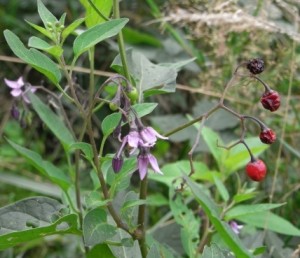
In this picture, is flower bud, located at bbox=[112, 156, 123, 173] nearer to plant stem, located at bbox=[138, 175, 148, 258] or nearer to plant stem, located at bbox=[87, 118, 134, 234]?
plant stem, located at bbox=[87, 118, 134, 234]

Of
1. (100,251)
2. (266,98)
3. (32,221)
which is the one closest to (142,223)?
(100,251)

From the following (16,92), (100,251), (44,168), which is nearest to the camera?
(100,251)

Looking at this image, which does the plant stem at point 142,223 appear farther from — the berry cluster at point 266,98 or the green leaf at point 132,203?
the berry cluster at point 266,98

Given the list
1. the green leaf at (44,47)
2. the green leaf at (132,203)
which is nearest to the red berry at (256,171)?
the green leaf at (132,203)

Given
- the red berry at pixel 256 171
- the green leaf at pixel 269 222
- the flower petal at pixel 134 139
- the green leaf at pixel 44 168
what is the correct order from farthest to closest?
the green leaf at pixel 269 222
the green leaf at pixel 44 168
the red berry at pixel 256 171
the flower petal at pixel 134 139

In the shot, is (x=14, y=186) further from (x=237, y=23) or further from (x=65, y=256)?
(x=237, y=23)

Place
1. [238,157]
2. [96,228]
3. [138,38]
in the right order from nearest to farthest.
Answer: [96,228] < [238,157] < [138,38]

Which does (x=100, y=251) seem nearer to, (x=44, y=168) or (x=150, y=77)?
(x=44, y=168)
